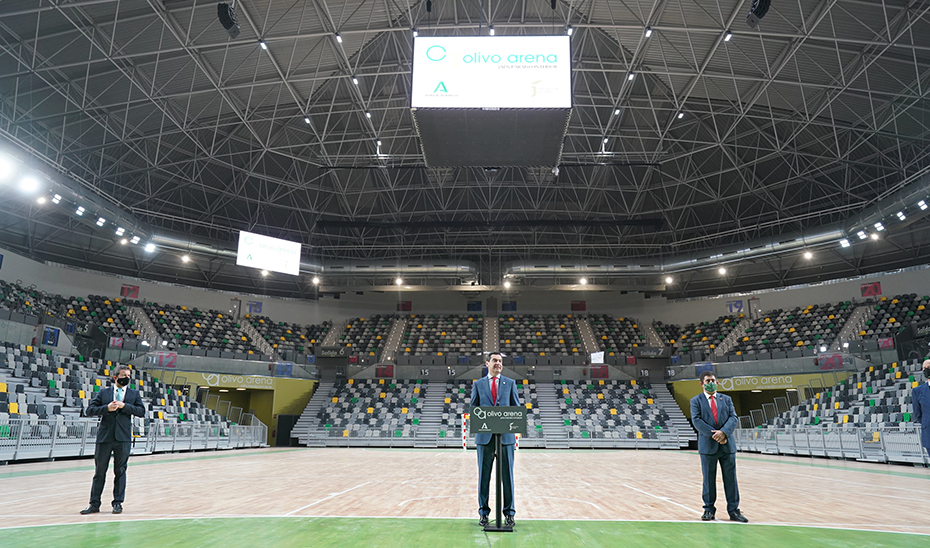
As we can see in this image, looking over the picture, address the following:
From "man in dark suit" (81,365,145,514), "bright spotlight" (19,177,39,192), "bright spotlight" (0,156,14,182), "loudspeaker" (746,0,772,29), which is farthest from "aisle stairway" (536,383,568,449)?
"man in dark suit" (81,365,145,514)

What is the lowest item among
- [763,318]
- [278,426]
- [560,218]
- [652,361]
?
[278,426]

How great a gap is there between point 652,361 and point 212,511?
33.4 m

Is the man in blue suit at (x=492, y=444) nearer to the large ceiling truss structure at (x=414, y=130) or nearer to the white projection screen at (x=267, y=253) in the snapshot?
the large ceiling truss structure at (x=414, y=130)

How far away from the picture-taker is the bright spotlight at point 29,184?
19047 mm

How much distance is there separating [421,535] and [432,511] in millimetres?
1888

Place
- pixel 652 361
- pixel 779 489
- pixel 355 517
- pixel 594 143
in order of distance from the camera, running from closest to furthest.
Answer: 1. pixel 355 517
2. pixel 779 489
3. pixel 594 143
4. pixel 652 361

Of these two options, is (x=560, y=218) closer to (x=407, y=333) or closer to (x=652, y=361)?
(x=652, y=361)

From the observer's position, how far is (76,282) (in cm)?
3378

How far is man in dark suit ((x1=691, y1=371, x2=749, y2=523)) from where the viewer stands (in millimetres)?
6449

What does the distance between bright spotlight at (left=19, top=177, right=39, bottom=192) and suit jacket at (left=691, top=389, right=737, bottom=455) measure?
71.8 ft

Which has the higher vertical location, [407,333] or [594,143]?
[594,143]

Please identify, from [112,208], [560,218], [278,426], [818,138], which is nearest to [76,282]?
[112,208]

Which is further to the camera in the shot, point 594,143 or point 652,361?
point 652,361

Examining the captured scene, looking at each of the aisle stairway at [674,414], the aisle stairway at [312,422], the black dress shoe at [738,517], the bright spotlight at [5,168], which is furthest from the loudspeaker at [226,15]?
the aisle stairway at [674,414]
